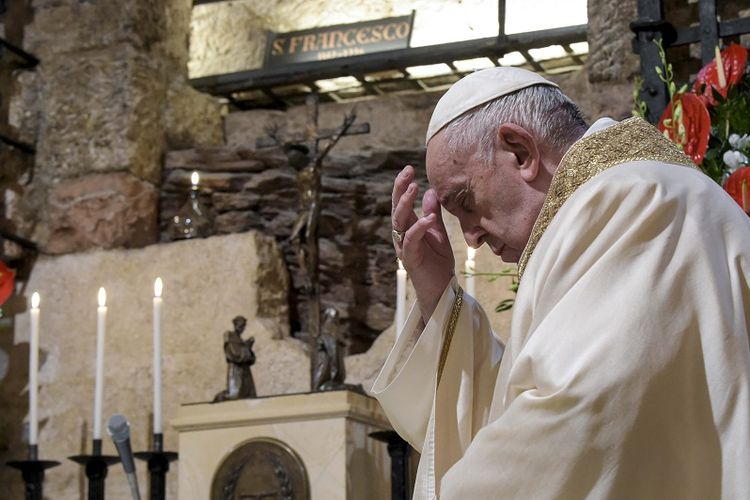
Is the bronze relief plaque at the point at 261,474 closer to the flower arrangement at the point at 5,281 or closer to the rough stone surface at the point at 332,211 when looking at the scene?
the rough stone surface at the point at 332,211

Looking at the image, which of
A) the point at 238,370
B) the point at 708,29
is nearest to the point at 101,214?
the point at 238,370

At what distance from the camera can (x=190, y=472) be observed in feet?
11.5

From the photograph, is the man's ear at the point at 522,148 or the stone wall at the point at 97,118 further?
the stone wall at the point at 97,118

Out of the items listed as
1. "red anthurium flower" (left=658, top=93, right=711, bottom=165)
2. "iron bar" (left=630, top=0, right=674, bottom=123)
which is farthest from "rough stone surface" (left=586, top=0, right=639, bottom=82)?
"red anthurium flower" (left=658, top=93, right=711, bottom=165)

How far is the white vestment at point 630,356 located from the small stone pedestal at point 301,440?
75.0 inches

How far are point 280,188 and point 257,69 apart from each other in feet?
1.70

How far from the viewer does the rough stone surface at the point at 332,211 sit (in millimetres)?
4637

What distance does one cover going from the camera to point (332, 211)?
4.73 m

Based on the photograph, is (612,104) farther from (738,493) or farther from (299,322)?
(738,493)

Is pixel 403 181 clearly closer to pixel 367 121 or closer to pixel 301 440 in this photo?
pixel 301 440

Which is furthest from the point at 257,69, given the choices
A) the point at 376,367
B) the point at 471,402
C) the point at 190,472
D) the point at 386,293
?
the point at 471,402

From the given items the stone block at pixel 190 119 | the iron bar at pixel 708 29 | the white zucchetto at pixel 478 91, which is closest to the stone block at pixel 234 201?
the stone block at pixel 190 119

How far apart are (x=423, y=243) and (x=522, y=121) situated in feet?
1.00

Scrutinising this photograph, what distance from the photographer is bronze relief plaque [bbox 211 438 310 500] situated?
11.0ft
